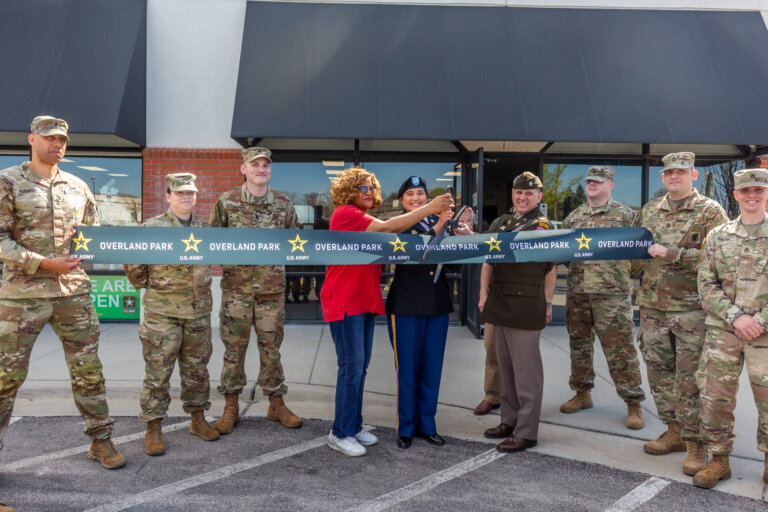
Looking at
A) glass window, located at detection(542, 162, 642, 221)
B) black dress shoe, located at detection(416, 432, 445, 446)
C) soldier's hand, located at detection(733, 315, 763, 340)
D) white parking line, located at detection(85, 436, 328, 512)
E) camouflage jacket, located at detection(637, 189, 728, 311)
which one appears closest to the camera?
white parking line, located at detection(85, 436, 328, 512)

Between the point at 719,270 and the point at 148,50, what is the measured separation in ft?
25.8

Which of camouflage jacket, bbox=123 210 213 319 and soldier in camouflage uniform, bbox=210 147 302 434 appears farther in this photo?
soldier in camouflage uniform, bbox=210 147 302 434

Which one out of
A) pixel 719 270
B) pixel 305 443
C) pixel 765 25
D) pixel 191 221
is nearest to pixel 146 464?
pixel 305 443

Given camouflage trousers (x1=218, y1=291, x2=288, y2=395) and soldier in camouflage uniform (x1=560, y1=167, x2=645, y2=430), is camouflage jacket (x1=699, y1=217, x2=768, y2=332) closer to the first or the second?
soldier in camouflage uniform (x1=560, y1=167, x2=645, y2=430)

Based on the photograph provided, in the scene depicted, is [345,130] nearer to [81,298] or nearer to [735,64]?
[81,298]

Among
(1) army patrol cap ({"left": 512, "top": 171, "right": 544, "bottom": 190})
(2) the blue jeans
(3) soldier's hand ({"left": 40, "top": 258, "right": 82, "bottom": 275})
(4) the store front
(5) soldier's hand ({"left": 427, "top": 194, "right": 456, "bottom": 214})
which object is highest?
(4) the store front

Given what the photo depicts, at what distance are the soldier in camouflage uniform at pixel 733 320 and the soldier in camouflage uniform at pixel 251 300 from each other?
Result: 10.1 ft

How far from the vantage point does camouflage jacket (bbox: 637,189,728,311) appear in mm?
3748

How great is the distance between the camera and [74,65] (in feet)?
22.1

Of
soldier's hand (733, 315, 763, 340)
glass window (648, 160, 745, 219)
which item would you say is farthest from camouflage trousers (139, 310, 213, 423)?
glass window (648, 160, 745, 219)

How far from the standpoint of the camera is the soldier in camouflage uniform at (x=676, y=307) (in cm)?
367

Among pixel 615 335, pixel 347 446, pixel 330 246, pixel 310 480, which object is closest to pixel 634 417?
pixel 615 335

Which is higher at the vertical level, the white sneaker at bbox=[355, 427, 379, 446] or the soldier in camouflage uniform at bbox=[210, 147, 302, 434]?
the soldier in camouflage uniform at bbox=[210, 147, 302, 434]

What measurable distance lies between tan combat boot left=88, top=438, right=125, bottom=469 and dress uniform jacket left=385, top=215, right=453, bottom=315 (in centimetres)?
215
